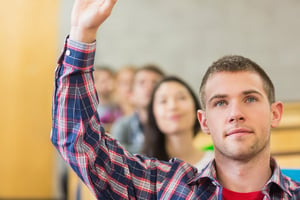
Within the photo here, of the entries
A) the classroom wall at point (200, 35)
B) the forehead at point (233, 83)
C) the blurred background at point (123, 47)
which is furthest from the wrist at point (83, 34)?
the classroom wall at point (200, 35)

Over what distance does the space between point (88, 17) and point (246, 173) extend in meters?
0.41

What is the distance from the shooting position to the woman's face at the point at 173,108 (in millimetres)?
2010

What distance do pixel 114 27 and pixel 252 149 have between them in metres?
2.98

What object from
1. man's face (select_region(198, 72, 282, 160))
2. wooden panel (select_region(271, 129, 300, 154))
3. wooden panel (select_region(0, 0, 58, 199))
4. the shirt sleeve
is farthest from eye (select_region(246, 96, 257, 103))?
wooden panel (select_region(0, 0, 58, 199))

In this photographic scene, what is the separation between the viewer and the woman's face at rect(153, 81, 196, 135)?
201cm

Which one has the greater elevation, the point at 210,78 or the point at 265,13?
the point at 265,13

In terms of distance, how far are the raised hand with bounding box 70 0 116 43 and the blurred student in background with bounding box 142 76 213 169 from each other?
1.01m

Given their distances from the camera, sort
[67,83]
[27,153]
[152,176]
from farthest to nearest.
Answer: [27,153]
[152,176]
[67,83]

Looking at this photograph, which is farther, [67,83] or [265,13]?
[265,13]

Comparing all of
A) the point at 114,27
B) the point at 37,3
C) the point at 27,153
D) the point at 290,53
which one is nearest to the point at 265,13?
the point at 290,53

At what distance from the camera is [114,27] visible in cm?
395

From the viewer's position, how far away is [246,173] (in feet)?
3.62

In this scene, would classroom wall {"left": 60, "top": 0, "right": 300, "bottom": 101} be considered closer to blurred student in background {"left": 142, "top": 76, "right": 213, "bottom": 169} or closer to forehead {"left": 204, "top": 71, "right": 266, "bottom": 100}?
blurred student in background {"left": 142, "top": 76, "right": 213, "bottom": 169}

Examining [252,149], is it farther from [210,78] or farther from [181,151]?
[181,151]
